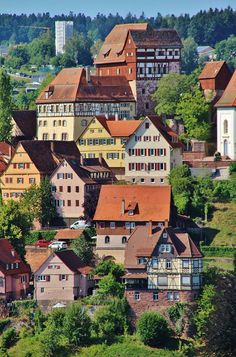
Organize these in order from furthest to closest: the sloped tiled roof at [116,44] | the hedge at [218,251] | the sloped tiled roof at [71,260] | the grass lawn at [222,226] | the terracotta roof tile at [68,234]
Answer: the sloped tiled roof at [116,44] < the terracotta roof tile at [68,234] < the grass lawn at [222,226] < the hedge at [218,251] < the sloped tiled roof at [71,260]

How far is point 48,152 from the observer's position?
10119 centimetres

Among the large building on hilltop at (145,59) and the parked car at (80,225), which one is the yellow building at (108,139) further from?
the parked car at (80,225)

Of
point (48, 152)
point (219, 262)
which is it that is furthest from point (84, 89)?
point (219, 262)

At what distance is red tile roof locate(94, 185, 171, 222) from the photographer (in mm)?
90250

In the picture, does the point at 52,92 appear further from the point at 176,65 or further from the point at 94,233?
the point at 94,233

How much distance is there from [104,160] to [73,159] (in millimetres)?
3318

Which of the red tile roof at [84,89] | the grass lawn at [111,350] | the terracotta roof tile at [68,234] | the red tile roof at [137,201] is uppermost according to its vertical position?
the red tile roof at [84,89]

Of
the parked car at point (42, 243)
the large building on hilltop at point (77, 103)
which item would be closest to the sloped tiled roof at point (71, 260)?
the parked car at point (42, 243)

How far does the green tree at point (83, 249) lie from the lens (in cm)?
8931

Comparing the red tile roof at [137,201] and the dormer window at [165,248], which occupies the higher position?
the red tile roof at [137,201]

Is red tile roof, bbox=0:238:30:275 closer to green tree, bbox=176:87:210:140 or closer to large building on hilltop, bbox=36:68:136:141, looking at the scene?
large building on hilltop, bbox=36:68:136:141

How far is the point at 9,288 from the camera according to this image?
3445 inches

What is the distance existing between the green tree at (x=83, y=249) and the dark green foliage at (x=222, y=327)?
39.2ft

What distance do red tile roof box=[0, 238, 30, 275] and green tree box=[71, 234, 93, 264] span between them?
2.70 metres
